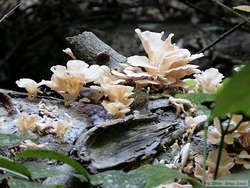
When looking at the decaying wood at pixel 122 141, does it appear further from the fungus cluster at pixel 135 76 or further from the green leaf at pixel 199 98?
the green leaf at pixel 199 98

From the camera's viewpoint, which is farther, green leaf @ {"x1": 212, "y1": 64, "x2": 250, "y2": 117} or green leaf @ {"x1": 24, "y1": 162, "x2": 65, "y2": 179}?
green leaf @ {"x1": 24, "y1": 162, "x2": 65, "y2": 179}

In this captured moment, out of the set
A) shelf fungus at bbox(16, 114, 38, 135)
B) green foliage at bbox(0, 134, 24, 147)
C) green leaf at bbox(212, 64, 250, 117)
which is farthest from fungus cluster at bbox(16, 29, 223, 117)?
green leaf at bbox(212, 64, 250, 117)

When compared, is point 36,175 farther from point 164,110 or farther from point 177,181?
point 164,110

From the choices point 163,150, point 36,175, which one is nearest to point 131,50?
point 163,150

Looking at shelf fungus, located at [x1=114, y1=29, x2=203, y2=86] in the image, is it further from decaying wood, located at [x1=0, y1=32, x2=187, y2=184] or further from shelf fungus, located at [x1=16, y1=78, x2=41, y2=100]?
shelf fungus, located at [x1=16, y1=78, x2=41, y2=100]

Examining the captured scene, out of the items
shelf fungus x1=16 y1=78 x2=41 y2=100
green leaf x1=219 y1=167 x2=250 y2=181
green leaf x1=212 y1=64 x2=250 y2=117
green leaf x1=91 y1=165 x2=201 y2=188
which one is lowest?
green leaf x1=219 y1=167 x2=250 y2=181

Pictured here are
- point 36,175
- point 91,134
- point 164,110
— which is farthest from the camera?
point 164,110

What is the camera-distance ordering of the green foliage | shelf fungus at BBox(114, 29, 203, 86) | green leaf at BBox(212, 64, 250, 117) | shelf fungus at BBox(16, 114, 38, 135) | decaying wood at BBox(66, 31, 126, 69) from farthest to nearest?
1. decaying wood at BBox(66, 31, 126, 69)
2. shelf fungus at BBox(114, 29, 203, 86)
3. shelf fungus at BBox(16, 114, 38, 135)
4. the green foliage
5. green leaf at BBox(212, 64, 250, 117)
